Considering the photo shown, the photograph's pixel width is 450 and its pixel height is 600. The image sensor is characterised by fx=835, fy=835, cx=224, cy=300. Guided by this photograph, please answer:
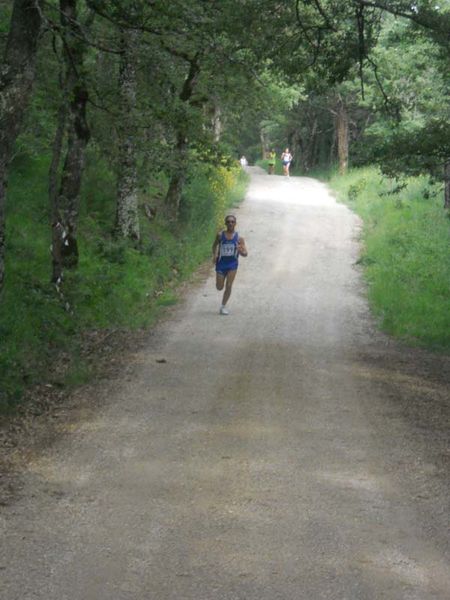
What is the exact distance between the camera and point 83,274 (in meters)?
15.9

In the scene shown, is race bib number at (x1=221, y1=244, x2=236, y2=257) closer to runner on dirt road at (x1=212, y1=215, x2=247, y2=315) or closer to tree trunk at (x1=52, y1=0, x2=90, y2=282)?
runner on dirt road at (x1=212, y1=215, x2=247, y2=315)

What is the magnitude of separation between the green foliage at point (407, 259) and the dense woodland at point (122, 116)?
223 centimetres

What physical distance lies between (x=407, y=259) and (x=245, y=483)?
1711cm

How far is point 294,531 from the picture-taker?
225 inches

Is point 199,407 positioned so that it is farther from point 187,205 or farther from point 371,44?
point 187,205

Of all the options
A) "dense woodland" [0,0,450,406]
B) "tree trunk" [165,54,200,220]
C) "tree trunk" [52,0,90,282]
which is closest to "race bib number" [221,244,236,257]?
"dense woodland" [0,0,450,406]

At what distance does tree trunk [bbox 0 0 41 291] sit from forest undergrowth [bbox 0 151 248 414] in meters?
2.73

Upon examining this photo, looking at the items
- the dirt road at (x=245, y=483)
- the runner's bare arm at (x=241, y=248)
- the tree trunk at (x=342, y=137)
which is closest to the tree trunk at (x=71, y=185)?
the dirt road at (x=245, y=483)

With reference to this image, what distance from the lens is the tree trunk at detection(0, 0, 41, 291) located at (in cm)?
914

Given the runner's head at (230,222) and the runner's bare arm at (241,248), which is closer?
the runner's head at (230,222)

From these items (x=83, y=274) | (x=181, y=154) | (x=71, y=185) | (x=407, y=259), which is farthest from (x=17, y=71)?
(x=407, y=259)

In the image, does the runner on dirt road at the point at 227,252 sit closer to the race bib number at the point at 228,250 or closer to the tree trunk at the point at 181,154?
the race bib number at the point at 228,250

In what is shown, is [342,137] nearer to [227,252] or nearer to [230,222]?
[227,252]

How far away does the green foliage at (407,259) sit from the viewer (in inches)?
642
